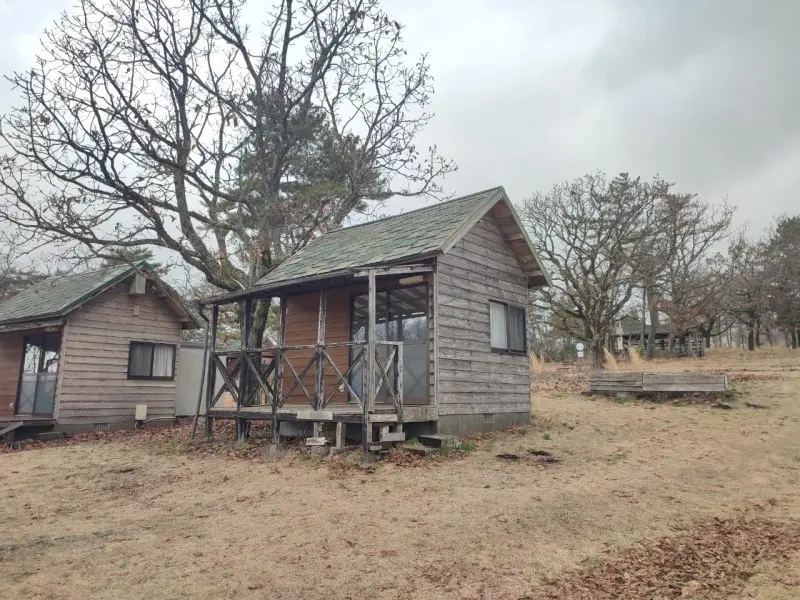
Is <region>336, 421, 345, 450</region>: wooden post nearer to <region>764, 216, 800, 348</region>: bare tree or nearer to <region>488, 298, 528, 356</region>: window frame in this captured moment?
<region>488, 298, 528, 356</region>: window frame

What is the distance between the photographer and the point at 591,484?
331 inches

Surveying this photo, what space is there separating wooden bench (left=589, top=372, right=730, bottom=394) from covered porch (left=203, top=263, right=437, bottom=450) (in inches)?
350

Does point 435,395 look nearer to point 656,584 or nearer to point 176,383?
point 656,584

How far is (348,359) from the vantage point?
13.5 m

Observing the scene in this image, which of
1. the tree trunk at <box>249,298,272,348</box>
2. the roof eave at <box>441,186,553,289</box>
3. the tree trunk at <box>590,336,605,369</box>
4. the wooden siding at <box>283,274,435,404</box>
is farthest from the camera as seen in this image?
the tree trunk at <box>590,336,605,369</box>

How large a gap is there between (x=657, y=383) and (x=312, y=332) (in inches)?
418

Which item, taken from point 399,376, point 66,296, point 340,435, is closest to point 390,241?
point 399,376

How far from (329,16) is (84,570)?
656 inches

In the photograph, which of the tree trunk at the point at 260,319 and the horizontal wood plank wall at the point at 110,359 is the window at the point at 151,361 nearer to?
the horizontal wood plank wall at the point at 110,359

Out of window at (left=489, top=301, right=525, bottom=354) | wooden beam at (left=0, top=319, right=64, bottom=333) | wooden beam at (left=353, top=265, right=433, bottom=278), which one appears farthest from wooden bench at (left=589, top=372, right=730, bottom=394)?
wooden beam at (left=0, top=319, right=64, bottom=333)

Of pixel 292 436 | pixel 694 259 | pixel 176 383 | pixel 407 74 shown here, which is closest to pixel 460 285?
pixel 292 436

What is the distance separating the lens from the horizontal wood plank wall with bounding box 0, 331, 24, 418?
18875 mm

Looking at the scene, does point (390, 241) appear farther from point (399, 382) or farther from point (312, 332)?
point (399, 382)

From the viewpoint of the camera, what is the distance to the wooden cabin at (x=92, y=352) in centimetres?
1672
